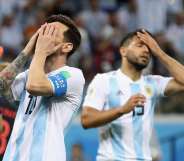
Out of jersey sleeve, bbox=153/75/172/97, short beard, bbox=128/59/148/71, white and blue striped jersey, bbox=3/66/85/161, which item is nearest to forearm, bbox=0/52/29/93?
white and blue striped jersey, bbox=3/66/85/161

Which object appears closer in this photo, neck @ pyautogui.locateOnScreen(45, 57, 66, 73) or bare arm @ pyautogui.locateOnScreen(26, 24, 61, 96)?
bare arm @ pyautogui.locateOnScreen(26, 24, 61, 96)

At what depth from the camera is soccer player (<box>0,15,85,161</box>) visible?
6016 millimetres

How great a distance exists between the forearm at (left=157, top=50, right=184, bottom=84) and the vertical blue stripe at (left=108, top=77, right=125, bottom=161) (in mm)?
536

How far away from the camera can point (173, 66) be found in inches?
309

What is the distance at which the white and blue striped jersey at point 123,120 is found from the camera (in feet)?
25.5

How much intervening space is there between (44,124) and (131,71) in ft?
7.15

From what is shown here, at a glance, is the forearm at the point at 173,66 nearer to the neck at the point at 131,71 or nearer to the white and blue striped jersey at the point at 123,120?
the white and blue striped jersey at the point at 123,120

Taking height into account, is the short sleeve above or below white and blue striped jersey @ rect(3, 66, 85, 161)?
above

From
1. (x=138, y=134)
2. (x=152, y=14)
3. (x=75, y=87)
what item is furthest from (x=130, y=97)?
(x=152, y=14)

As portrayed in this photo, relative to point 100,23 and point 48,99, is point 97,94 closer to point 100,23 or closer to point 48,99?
point 48,99

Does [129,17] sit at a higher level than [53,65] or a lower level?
higher

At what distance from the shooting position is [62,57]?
6215 millimetres

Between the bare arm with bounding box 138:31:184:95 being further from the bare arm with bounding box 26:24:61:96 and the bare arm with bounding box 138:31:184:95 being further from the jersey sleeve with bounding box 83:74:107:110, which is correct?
the bare arm with bounding box 26:24:61:96

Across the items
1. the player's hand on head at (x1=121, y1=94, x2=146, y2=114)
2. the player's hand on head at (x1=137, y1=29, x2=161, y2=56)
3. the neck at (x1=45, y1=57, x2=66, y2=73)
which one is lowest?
the player's hand on head at (x1=121, y1=94, x2=146, y2=114)
